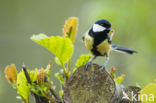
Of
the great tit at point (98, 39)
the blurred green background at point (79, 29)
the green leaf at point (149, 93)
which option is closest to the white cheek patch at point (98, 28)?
the great tit at point (98, 39)

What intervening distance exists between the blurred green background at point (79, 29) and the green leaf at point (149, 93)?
20.6 inches

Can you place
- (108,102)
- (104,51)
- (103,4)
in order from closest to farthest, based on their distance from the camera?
(108,102) → (104,51) → (103,4)

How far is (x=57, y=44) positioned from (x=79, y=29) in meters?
2.67

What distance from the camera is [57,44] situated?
61cm

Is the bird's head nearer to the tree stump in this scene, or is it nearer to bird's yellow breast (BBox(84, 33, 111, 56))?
bird's yellow breast (BBox(84, 33, 111, 56))

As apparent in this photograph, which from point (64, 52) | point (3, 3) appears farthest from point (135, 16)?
point (3, 3)

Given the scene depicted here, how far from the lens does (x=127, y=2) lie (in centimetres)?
175

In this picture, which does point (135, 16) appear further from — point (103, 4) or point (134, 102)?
point (134, 102)

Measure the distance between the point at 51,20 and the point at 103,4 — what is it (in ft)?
6.52

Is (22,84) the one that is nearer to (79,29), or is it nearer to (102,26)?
(102,26)

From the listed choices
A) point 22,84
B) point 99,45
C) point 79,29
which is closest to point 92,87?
point 22,84

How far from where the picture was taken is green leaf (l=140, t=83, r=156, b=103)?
1.49ft

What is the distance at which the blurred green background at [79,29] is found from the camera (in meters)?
1.61

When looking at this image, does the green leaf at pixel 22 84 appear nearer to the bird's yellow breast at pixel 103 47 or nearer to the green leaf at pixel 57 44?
the green leaf at pixel 57 44
